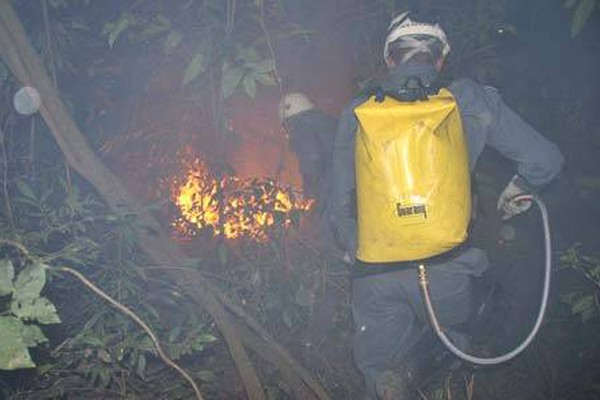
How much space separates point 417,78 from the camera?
10.3 feet

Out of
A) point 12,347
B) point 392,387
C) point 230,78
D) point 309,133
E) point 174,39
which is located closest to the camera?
point 12,347

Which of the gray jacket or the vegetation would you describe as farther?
the vegetation

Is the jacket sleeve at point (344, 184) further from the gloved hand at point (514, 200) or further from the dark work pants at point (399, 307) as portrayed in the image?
the gloved hand at point (514, 200)

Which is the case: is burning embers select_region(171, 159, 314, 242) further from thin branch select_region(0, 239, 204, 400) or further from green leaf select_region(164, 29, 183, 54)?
thin branch select_region(0, 239, 204, 400)

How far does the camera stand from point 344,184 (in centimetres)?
358

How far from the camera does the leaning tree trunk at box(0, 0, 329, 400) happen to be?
10.8 feet

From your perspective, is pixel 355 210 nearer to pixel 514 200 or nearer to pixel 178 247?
pixel 514 200

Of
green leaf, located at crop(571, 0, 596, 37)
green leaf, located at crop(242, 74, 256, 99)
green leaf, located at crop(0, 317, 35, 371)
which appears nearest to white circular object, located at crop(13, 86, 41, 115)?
green leaf, located at crop(242, 74, 256, 99)

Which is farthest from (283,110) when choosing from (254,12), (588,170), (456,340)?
(588,170)

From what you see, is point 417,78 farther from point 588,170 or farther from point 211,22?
point 588,170

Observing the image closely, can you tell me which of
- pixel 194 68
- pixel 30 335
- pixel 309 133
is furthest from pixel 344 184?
pixel 30 335

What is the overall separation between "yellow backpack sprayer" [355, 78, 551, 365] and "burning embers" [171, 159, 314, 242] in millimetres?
1784

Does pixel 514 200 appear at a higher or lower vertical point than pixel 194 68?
lower

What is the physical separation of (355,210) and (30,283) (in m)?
2.07
